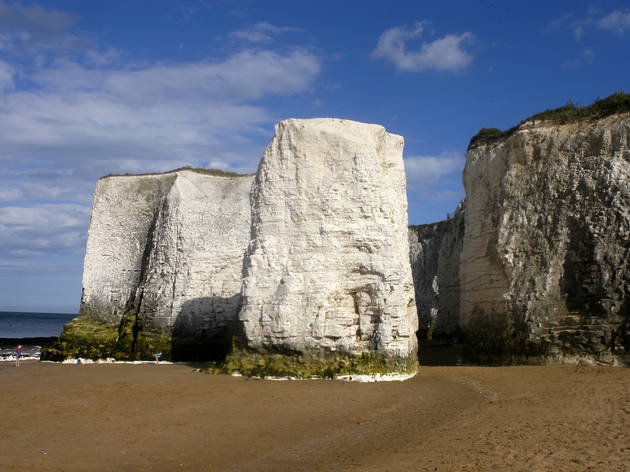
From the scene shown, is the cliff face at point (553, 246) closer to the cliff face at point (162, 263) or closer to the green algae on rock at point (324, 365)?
the green algae on rock at point (324, 365)

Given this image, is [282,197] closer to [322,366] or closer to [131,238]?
[322,366]

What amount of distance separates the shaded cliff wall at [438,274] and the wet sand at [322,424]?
39.6 ft

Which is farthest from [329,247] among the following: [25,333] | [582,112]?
[25,333]

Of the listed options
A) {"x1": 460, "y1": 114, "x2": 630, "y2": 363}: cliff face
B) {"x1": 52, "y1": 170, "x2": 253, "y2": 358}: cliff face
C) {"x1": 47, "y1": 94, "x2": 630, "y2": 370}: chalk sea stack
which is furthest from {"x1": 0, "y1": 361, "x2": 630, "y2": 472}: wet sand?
{"x1": 52, "y1": 170, "x2": 253, "y2": 358}: cliff face

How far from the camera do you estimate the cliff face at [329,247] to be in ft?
39.4

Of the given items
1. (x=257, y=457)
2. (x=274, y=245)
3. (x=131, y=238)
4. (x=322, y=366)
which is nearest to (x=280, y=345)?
(x=322, y=366)

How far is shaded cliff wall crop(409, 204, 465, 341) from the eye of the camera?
949 inches

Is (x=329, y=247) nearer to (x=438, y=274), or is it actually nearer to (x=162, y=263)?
(x=162, y=263)

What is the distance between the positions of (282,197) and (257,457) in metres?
7.21

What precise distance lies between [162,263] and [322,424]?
11010 millimetres

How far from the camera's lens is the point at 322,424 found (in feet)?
26.5

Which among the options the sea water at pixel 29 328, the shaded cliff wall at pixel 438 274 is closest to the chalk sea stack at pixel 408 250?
the shaded cliff wall at pixel 438 274

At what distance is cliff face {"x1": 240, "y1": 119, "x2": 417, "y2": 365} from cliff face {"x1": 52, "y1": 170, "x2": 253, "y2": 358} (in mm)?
4317

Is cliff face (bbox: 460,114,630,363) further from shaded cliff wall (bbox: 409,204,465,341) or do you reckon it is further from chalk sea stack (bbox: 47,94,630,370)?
shaded cliff wall (bbox: 409,204,465,341)
